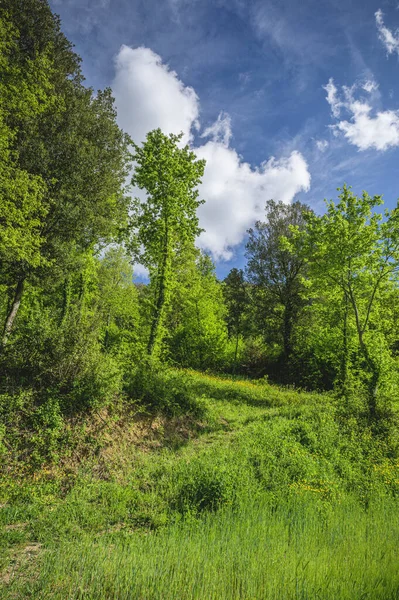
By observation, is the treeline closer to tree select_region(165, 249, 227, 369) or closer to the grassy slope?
the grassy slope

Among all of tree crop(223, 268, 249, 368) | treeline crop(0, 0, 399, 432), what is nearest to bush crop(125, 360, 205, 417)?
treeline crop(0, 0, 399, 432)

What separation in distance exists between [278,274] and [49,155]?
20525 mm

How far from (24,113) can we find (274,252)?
859 inches

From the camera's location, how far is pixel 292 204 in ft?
93.6

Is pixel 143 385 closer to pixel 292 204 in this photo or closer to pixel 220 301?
pixel 220 301

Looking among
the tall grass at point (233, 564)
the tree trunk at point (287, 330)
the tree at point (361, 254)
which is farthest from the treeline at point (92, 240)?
the tree trunk at point (287, 330)

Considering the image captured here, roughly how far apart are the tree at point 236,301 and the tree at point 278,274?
2.22 m

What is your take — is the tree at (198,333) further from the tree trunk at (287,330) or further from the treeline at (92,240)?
the treeline at (92,240)

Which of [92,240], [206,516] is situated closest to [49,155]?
[92,240]

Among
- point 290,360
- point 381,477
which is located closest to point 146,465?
point 381,477

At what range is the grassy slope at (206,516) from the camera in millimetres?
3555

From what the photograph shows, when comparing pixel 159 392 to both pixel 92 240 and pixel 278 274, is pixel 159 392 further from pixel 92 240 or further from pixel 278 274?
pixel 278 274

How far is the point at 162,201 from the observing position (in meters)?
15.3

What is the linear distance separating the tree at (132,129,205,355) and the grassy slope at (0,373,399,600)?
707cm
